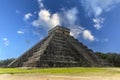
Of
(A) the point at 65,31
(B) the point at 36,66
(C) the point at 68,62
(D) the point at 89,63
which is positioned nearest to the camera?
(B) the point at 36,66

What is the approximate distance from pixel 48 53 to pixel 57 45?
5599 millimetres

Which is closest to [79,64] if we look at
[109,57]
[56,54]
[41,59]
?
[56,54]

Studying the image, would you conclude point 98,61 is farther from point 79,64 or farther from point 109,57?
point 109,57

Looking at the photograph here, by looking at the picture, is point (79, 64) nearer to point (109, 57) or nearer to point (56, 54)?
point (56, 54)

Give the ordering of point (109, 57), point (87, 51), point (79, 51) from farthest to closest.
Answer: point (109, 57) → point (87, 51) → point (79, 51)

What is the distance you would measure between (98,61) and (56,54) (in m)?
13.0

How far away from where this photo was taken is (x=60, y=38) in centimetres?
5866

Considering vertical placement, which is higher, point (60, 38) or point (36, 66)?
point (60, 38)

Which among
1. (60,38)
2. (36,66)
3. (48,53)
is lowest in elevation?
(36,66)

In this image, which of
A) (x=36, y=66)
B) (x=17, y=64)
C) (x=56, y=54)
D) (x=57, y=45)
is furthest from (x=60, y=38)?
(x=36, y=66)

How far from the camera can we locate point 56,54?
4978 cm

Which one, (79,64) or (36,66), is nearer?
(36,66)

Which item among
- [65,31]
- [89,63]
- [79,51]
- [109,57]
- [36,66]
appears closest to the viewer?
[36,66]

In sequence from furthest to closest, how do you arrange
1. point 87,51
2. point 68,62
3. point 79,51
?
point 87,51 → point 79,51 → point 68,62
